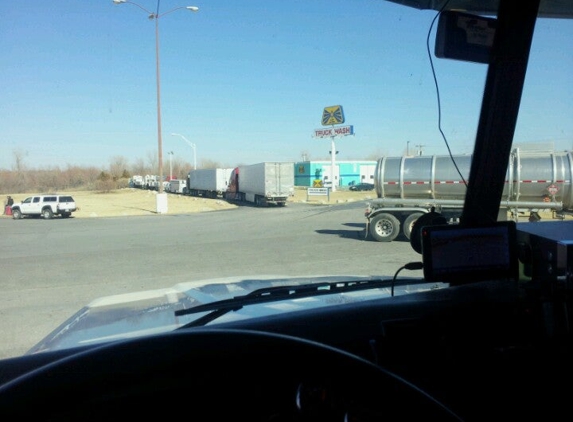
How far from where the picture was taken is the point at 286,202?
16.5 meters

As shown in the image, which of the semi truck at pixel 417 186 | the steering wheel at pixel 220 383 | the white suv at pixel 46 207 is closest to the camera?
the steering wheel at pixel 220 383

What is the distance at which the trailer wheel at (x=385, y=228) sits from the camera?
554 inches

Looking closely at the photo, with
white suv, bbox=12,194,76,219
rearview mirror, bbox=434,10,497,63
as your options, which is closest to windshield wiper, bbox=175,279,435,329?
rearview mirror, bbox=434,10,497,63

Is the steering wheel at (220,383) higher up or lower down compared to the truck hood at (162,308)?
higher up

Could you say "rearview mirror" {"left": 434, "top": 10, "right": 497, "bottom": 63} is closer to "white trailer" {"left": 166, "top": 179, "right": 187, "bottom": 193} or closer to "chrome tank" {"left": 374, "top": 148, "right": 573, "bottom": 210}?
"chrome tank" {"left": 374, "top": 148, "right": 573, "bottom": 210}

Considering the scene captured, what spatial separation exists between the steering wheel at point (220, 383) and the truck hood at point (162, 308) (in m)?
1.58

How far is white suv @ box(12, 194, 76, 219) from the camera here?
2220 centimetres

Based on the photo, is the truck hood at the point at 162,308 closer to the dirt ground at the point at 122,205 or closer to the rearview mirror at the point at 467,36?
the rearview mirror at the point at 467,36

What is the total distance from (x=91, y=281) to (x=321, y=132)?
4.39 m

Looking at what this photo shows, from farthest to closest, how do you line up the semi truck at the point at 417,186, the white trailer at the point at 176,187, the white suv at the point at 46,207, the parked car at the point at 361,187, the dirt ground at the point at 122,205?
the white suv at the point at 46,207 → the dirt ground at the point at 122,205 → the white trailer at the point at 176,187 → the parked car at the point at 361,187 → the semi truck at the point at 417,186

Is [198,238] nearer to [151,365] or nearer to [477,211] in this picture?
[477,211]

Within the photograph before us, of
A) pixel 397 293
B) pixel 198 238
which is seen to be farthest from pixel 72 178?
pixel 397 293

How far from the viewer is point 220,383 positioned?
3.49 ft

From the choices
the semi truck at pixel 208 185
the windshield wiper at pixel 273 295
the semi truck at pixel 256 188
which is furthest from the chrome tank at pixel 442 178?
the windshield wiper at pixel 273 295
